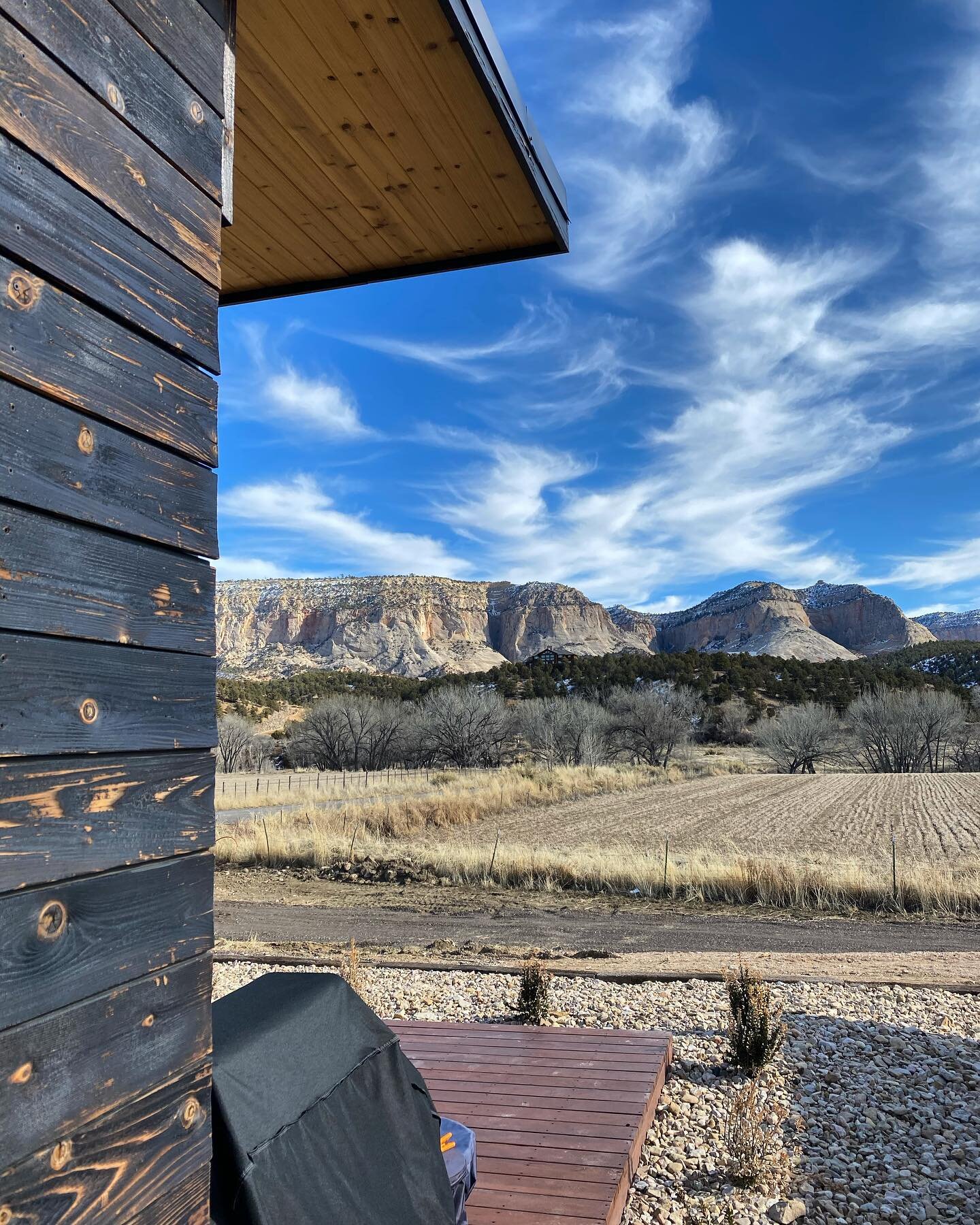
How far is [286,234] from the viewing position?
3062 millimetres

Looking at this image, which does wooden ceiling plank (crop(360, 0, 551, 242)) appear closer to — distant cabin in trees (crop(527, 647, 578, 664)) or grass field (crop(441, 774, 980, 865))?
grass field (crop(441, 774, 980, 865))

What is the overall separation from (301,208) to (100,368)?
185cm

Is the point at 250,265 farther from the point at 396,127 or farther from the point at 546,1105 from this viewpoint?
the point at 546,1105

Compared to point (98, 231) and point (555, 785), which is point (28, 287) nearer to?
point (98, 231)

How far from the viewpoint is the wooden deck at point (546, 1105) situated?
2.81 meters

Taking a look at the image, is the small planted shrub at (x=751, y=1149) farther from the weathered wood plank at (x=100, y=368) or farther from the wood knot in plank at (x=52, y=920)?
the weathered wood plank at (x=100, y=368)

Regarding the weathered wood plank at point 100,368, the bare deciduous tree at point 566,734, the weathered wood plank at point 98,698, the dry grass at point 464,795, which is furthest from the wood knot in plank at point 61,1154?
the bare deciduous tree at point 566,734

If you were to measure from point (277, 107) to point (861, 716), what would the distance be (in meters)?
52.9

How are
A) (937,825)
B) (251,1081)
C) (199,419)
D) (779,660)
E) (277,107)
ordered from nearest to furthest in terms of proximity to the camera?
(199,419), (251,1081), (277,107), (937,825), (779,660)

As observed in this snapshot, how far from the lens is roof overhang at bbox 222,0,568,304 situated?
2035 millimetres

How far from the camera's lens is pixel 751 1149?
347cm

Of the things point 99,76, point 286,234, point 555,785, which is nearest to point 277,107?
point 286,234

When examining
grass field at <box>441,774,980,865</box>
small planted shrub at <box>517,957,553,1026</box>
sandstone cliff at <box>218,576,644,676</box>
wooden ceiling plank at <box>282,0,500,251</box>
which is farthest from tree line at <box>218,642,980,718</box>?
wooden ceiling plank at <box>282,0,500,251</box>

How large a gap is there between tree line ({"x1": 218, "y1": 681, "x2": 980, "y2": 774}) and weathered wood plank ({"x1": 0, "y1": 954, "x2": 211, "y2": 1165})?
41006 millimetres
